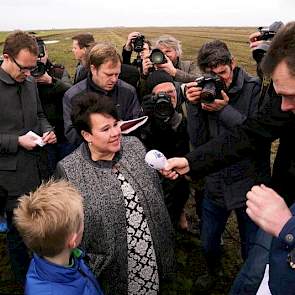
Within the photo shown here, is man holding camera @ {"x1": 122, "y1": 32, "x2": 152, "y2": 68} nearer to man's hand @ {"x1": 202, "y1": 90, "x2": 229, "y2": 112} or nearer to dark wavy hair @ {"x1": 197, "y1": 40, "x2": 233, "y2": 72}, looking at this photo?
dark wavy hair @ {"x1": 197, "y1": 40, "x2": 233, "y2": 72}

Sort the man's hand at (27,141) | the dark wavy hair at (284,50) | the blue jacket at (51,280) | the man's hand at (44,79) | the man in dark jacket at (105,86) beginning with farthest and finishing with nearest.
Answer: the man's hand at (44,79) → the man in dark jacket at (105,86) → the man's hand at (27,141) → the blue jacket at (51,280) → the dark wavy hair at (284,50)

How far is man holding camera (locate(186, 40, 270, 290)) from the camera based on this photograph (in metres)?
3.22

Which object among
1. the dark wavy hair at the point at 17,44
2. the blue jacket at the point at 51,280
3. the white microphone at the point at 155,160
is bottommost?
the blue jacket at the point at 51,280

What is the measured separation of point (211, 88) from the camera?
10.3 ft

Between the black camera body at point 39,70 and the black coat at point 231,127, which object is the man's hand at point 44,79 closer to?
the black camera body at point 39,70

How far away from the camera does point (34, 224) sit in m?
2.15

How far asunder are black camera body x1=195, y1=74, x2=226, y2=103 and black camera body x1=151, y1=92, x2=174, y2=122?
0.51 metres

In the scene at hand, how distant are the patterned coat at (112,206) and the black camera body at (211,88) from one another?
694mm

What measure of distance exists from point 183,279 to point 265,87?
239cm

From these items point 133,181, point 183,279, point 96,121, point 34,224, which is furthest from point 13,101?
point 183,279

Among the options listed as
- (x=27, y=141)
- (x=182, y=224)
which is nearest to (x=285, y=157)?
(x=27, y=141)

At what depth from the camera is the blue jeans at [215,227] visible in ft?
11.8

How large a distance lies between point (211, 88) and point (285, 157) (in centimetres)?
88

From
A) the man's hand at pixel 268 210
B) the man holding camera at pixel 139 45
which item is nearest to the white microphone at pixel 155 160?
the man's hand at pixel 268 210
